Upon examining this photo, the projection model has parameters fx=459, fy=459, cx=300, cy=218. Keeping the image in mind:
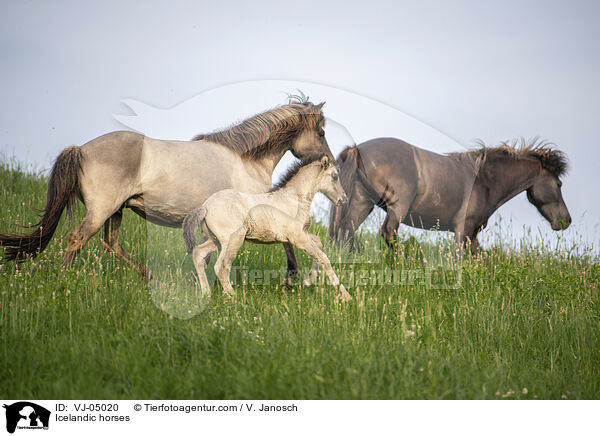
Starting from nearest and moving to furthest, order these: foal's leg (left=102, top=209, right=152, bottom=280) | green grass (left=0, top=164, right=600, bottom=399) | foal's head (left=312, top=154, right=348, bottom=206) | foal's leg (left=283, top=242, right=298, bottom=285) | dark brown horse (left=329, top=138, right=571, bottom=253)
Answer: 1. green grass (left=0, top=164, right=600, bottom=399)
2. foal's head (left=312, top=154, right=348, bottom=206)
3. foal's leg (left=283, top=242, right=298, bottom=285)
4. foal's leg (left=102, top=209, right=152, bottom=280)
5. dark brown horse (left=329, top=138, right=571, bottom=253)

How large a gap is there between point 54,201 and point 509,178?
7.59 m

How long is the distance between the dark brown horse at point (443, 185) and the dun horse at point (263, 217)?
2.15m

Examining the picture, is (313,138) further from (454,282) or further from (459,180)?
(459,180)

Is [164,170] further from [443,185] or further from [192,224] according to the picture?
[443,185]

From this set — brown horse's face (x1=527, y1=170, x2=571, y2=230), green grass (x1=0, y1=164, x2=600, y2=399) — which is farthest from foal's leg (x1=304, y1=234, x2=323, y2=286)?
brown horse's face (x1=527, y1=170, x2=571, y2=230)

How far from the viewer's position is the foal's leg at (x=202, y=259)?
4527mm

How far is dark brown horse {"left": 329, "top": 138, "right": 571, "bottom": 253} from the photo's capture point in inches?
286

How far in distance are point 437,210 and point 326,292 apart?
3.67 m

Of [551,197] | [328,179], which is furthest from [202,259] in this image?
[551,197]

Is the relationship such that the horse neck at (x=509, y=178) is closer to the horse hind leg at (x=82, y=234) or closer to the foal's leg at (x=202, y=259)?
the foal's leg at (x=202, y=259)
